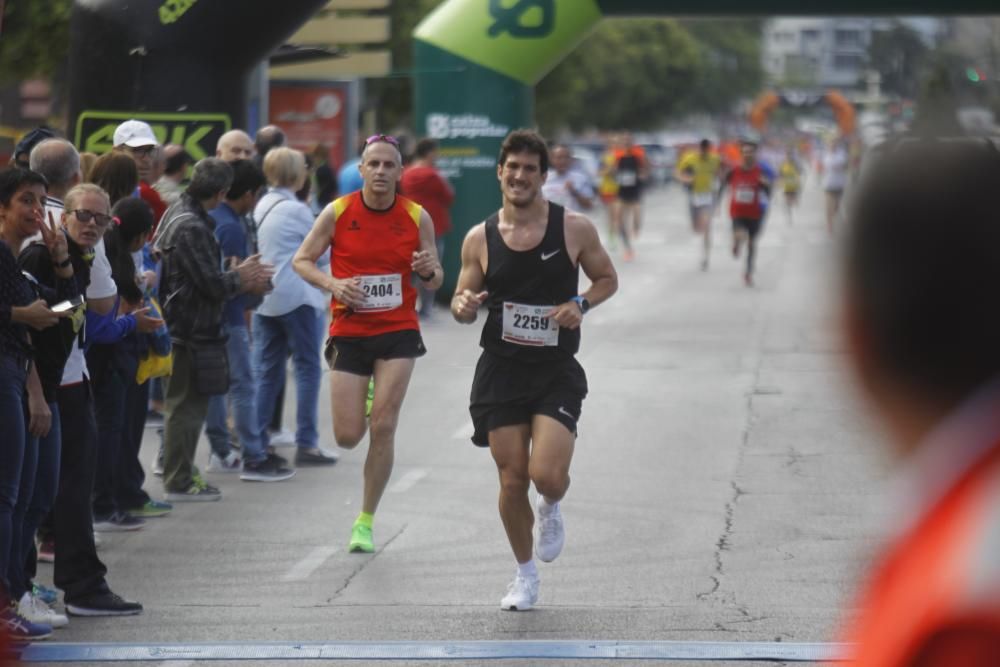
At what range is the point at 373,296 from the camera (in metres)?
7.88

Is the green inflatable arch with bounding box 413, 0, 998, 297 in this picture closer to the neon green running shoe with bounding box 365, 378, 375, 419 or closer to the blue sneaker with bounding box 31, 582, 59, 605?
the neon green running shoe with bounding box 365, 378, 375, 419

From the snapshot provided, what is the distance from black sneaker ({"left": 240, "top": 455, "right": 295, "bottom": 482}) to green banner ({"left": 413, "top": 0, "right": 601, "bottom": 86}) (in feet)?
30.0

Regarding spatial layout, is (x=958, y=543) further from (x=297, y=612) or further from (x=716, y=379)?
(x=716, y=379)

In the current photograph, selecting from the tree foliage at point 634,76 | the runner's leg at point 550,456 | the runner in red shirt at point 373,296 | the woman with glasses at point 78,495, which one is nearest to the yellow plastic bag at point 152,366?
the runner in red shirt at point 373,296

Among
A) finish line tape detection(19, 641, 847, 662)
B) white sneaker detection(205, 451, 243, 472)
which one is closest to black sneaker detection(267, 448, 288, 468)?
white sneaker detection(205, 451, 243, 472)

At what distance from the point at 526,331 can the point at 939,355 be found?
530 cm

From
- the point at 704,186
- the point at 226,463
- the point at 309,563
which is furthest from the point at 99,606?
the point at 704,186

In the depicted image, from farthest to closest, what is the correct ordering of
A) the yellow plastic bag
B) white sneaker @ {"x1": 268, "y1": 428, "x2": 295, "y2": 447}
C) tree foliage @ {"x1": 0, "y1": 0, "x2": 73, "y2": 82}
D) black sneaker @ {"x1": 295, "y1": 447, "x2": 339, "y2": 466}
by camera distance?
tree foliage @ {"x1": 0, "y1": 0, "x2": 73, "y2": 82}
white sneaker @ {"x1": 268, "y1": 428, "x2": 295, "y2": 447}
black sneaker @ {"x1": 295, "y1": 447, "x2": 339, "y2": 466}
the yellow plastic bag

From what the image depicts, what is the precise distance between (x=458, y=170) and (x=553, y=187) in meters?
3.64

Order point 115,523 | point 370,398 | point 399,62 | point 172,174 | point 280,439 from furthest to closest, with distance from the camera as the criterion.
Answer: point 399,62 < point 280,439 < point 172,174 < point 115,523 < point 370,398

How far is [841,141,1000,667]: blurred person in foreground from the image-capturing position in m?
1.42

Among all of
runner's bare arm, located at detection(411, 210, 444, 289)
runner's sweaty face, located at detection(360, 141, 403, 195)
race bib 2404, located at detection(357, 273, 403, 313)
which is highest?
runner's sweaty face, located at detection(360, 141, 403, 195)

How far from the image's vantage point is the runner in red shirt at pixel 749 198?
74.8ft

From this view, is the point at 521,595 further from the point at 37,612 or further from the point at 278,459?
the point at 278,459
